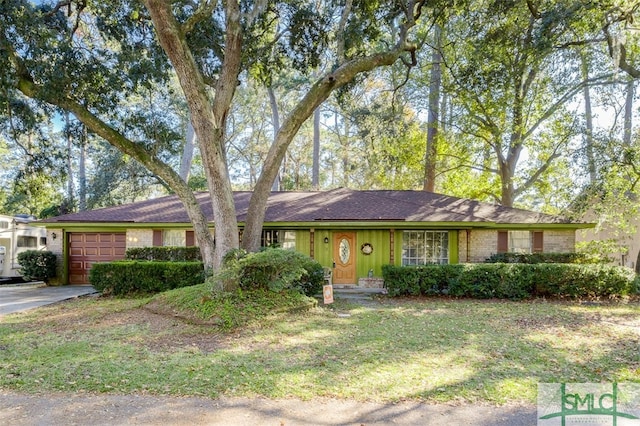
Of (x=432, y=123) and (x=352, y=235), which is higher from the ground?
(x=432, y=123)

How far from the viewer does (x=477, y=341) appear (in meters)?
6.66

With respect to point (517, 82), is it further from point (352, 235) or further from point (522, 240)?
point (352, 235)

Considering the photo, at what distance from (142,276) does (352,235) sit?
706 centimetres

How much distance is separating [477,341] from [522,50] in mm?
9824

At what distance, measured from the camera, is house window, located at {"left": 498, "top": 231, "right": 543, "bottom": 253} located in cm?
1444

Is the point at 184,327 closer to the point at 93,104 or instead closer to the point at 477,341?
the point at 477,341

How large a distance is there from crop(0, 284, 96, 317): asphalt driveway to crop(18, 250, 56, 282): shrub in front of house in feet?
1.50

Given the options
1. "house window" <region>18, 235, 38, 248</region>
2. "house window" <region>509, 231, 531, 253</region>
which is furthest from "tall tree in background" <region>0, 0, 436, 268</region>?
"house window" <region>18, 235, 38, 248</region>

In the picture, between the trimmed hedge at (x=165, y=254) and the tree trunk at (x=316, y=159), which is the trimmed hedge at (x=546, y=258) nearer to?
the trimmed hedge at (x=165, y=254)

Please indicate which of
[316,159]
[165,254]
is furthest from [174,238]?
[316,159]

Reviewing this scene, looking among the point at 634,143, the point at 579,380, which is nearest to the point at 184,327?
the point at 579,380

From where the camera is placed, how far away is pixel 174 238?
48.0 ft

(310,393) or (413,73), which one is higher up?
(413,73)

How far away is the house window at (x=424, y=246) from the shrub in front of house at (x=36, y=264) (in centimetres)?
1297
